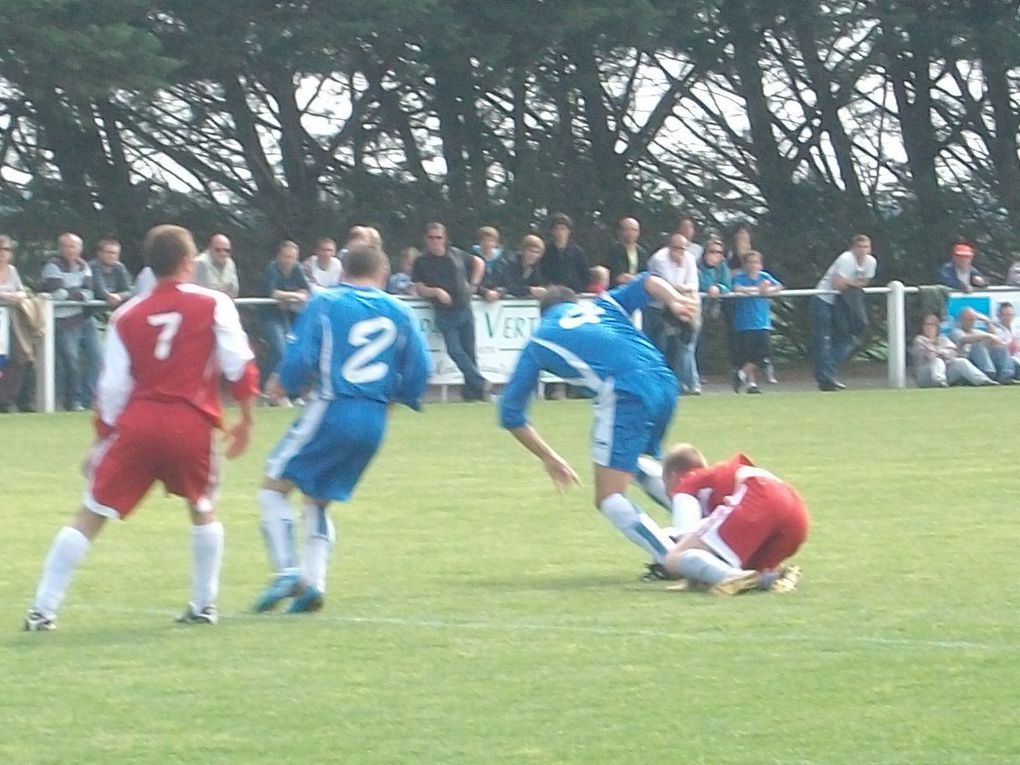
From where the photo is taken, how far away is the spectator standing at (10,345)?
801 inches

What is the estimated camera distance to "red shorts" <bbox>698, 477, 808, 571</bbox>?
8875 millimetres

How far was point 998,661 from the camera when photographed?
22.5ft

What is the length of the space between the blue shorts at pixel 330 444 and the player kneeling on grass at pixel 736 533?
1.46 m

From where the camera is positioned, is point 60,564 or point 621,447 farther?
point 621,447

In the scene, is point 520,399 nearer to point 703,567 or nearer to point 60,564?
point 703,567

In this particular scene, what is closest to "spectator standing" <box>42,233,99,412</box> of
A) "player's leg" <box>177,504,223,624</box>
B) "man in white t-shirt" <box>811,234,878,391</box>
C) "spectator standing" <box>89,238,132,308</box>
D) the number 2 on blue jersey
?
"spectator standing" <box>89,238,132,308</box>

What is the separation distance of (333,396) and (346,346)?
202 millimetres

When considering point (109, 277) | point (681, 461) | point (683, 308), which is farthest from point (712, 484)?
point (109, 277)

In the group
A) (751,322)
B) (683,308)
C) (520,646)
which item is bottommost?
(520,646)

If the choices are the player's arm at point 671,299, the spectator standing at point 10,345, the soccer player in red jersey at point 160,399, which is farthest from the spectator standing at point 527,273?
the soccer player in red jersey at point 160,399

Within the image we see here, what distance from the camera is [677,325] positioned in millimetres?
23203

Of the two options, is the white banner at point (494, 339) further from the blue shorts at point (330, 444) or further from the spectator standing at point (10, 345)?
the blue shorts at point (330, 444)

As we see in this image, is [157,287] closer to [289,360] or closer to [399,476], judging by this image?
[289,360]

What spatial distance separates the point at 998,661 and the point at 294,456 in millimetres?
2922
